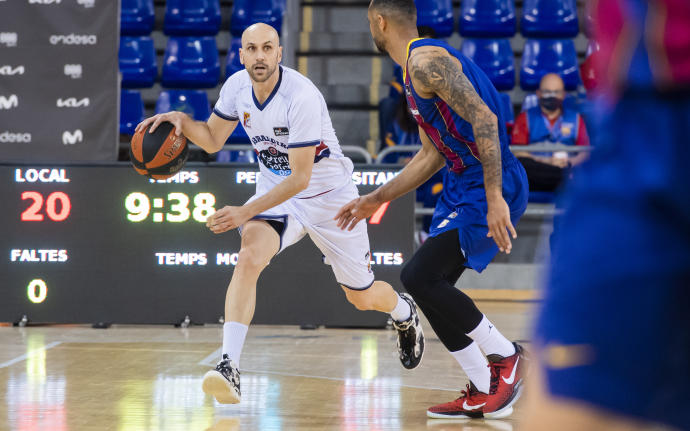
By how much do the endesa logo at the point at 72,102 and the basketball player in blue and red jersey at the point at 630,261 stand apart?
6628mm

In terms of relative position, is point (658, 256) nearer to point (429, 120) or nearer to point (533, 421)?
point (533, 421)

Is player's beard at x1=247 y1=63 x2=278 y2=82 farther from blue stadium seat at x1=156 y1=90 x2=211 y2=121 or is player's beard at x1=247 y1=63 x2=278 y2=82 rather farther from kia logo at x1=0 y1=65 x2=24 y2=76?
blue stadium seat at x1=156 y1=90 x2=211 y2=121

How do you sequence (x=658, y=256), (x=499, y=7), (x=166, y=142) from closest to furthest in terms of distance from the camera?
(x=658, y=256) < (x=166, y=142) < (x=499, y=7)

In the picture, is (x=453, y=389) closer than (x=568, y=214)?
No

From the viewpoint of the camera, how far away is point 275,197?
458 centimetres

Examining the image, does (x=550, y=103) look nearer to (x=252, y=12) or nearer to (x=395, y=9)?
(x=252, y=12)

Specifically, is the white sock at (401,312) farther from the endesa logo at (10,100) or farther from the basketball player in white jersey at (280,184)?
the endesa logo at (10,100)

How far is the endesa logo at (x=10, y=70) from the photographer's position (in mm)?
7348

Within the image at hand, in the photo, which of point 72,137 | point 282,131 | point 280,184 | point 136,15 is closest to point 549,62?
point 136,15

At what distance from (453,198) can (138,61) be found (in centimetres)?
716

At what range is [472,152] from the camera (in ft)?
13.4

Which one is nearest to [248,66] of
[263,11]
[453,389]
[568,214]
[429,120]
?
[429,120]

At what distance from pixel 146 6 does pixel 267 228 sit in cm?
681

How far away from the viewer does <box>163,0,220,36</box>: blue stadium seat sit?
425 inches
